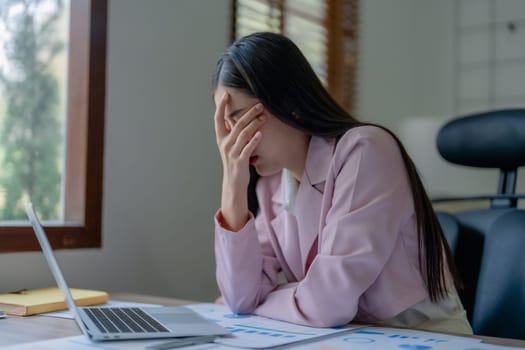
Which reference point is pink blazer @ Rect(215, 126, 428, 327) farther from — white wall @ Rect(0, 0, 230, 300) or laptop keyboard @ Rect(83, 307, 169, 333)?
white wall @ Rect(0, 0, 230, 300)

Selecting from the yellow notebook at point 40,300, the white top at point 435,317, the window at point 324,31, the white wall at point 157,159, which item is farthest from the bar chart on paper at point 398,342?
the window at point 324,31

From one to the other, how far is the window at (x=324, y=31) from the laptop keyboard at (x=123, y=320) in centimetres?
118

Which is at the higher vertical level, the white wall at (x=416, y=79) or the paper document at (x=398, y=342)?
the white wall at (x=416, y=79)

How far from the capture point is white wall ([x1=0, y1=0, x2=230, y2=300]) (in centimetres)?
156

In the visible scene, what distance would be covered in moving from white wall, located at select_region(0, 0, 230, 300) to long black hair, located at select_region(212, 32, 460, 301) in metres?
0.45

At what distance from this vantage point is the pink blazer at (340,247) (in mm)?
1054

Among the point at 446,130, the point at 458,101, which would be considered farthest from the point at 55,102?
the point at 458,101

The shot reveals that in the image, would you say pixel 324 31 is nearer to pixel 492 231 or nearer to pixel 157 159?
pixel 157 159

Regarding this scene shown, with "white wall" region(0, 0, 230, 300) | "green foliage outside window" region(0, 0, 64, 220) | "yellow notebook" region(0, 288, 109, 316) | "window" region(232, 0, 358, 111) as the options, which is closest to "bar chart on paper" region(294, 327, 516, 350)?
"yellow notebook" region(0, 288, 109, 316)

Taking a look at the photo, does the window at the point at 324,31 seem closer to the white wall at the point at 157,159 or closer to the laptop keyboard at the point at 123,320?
the white wall at the point at 157,159

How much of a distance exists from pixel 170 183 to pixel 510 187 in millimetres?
818

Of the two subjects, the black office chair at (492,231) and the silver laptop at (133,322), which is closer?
the silver laptop at (133,322)

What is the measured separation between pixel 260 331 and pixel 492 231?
0.63 meters

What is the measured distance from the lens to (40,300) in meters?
1.20
